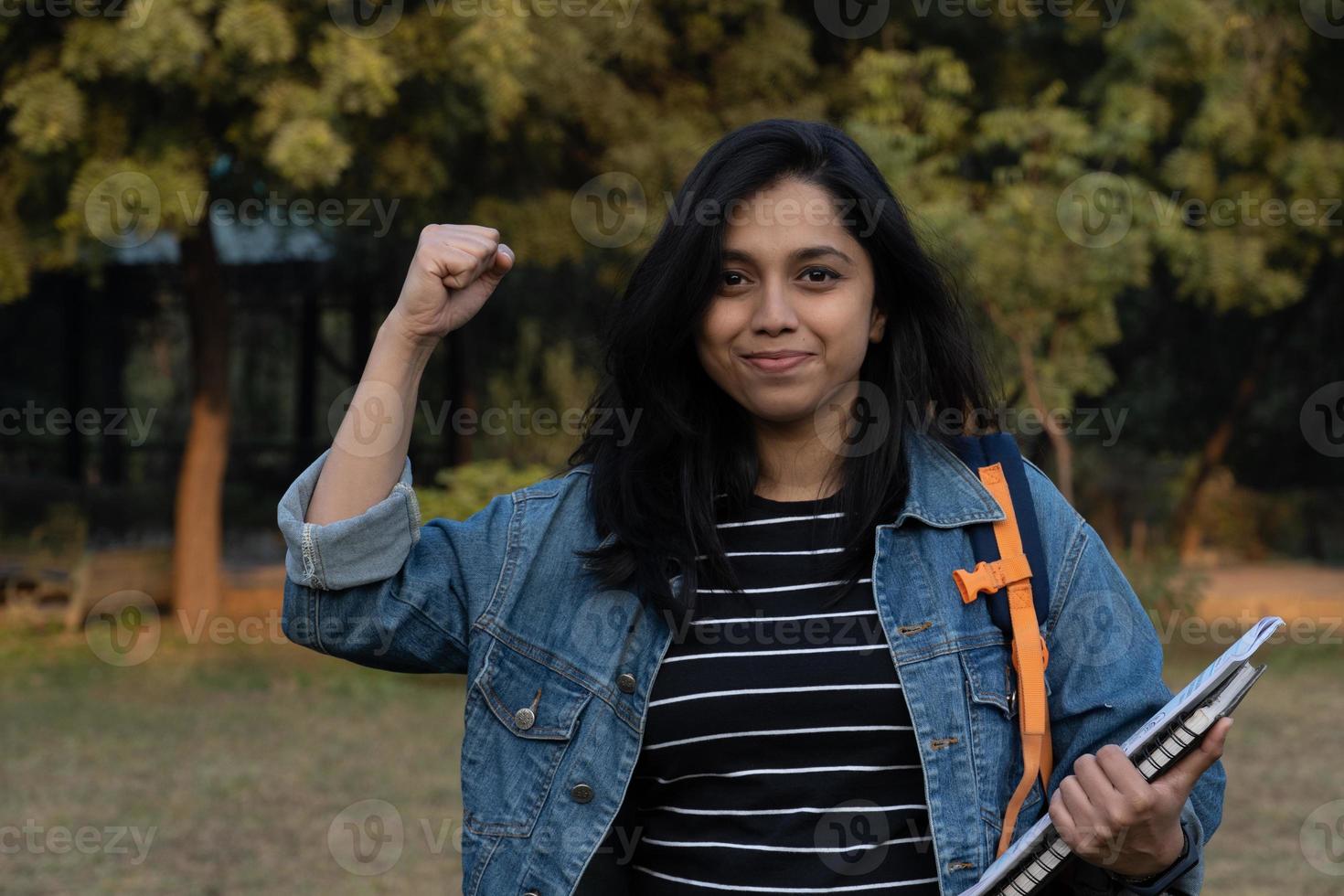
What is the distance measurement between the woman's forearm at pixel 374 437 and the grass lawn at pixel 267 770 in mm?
3990

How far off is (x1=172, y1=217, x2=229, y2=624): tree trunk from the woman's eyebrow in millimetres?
9877

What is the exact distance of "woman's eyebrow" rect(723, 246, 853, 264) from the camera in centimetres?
203

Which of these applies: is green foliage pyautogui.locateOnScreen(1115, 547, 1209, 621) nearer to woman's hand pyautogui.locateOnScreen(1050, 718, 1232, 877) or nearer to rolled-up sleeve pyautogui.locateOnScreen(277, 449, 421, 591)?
woman's hand pyautogui.locateOnScreen(1050, 718, 1232, 877)

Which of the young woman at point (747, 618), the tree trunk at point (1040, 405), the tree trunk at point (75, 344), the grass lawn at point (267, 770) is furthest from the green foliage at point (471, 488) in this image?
the tree trunk at point (75, 344)

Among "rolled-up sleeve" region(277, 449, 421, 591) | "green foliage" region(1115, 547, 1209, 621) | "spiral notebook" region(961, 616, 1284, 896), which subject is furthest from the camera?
"green foliage" region(1115, 547, 1209, 621)

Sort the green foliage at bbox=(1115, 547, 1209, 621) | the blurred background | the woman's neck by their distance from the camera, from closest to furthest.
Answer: the woman's neck < the blurred background < the green foliage at bbox=(1115, 547, 1209, 621)

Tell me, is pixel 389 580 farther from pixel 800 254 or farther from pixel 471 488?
pixel 471 488

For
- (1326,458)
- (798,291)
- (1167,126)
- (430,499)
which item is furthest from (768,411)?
(1326,458)

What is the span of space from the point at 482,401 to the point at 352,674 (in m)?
7.21

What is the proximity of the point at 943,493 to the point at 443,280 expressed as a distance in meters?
0.70

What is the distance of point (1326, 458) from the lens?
17.7 metres

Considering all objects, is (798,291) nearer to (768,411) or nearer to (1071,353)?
(768,411)

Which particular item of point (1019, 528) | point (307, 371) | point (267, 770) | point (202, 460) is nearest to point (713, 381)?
point (1019, 528)

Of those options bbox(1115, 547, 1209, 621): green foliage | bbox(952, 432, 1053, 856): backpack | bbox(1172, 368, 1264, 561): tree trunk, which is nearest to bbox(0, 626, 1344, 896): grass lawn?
bbox(1115, 547, 1209, 621): green foliage
